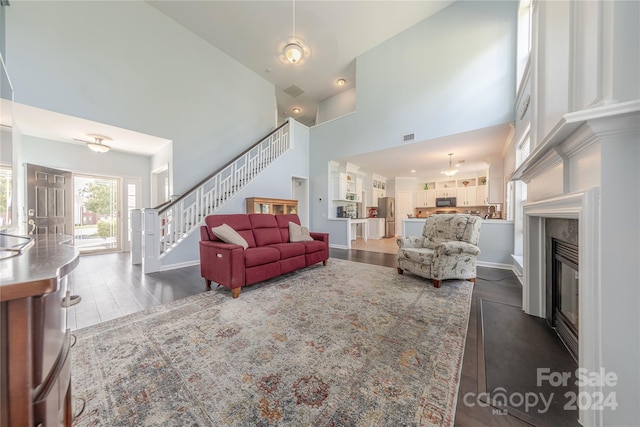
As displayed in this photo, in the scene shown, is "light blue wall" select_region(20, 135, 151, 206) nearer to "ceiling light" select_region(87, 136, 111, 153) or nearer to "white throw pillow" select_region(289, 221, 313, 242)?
"ceiling light" select_region(87, 136, 111, 153)

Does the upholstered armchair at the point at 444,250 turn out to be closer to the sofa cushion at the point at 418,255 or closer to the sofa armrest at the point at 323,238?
the sofa cushion at the point at 418,255

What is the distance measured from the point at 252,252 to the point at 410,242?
256cm

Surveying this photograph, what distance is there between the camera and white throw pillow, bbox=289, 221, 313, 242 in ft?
12.8

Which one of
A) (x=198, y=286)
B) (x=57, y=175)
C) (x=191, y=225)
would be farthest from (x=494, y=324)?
(x=57, y=175)

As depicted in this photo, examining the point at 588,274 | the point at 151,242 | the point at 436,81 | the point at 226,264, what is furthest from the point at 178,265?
the point at 436,81

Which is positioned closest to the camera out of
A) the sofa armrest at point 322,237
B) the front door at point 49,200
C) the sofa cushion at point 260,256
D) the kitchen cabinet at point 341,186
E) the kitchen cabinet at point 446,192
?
the sofa cushion at point 260,256

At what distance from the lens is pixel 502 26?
13.2 ft

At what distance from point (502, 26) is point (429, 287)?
4.99m

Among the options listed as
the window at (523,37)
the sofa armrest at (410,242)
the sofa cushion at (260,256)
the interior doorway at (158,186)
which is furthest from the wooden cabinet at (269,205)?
the window at (523,37)

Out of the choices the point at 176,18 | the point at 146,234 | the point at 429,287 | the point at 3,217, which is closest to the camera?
the point at 3,217

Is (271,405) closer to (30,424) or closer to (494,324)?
(30,424)

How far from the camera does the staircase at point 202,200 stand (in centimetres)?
372

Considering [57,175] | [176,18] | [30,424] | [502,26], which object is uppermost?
[176,18]

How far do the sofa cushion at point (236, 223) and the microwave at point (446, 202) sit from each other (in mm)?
8006
